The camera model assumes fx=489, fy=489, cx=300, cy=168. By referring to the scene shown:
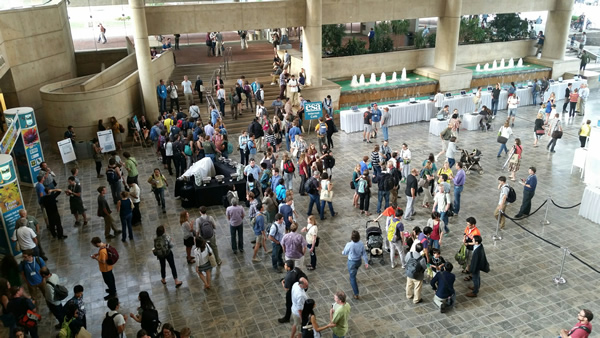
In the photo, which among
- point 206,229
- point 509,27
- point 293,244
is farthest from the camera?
point 509,27

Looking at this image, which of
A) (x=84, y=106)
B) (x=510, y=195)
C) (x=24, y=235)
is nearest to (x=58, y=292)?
(x=24, y=235)

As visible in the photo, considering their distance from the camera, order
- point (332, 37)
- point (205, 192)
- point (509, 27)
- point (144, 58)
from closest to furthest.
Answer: point (205, 192) → point (144, 58) → point (332, 37) → point (509, 27)

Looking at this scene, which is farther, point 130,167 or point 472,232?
point 130,167

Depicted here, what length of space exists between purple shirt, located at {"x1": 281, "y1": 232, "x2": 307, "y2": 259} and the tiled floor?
39.5 inches

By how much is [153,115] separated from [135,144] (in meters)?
1.81

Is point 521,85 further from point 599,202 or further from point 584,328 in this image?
point 584,328

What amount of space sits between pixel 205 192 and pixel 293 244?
4951 millimetres

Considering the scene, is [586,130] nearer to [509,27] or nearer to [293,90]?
[293,90]

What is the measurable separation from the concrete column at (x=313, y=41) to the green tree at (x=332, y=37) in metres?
4.16

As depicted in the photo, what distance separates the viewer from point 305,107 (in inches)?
773

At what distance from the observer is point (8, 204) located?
11180 millimetres

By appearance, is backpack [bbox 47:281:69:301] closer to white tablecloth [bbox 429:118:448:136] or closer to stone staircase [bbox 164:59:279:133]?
stone staircase [bbox 164:59:279:133]

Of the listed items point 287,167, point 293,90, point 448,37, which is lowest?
point 287,167

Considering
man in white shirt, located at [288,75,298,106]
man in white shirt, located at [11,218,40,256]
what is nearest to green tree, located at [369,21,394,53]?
man in white shirt, located at [288,75,298,106]
